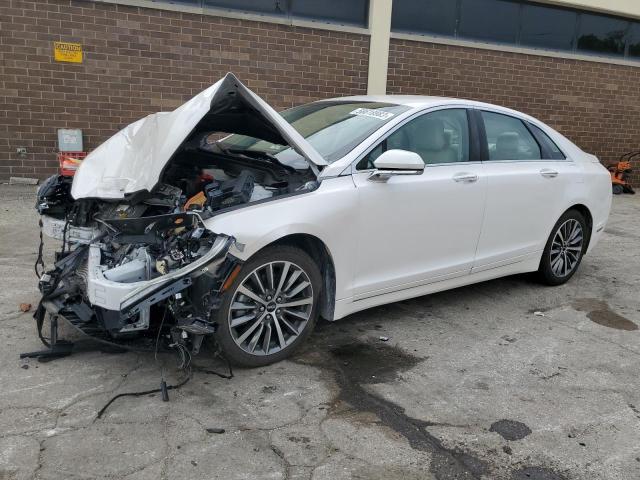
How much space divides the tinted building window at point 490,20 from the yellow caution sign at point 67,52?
24.1ft

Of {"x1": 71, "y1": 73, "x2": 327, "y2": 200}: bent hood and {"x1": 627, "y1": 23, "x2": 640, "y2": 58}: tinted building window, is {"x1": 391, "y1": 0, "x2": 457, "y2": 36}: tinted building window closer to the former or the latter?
{"x1": 627, "y1": 23, "x2": 640, "y2": 58}: tinted building window

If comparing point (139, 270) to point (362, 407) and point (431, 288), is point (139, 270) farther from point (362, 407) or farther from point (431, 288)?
point (431, 288)

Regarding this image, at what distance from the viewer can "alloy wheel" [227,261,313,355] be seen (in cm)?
353

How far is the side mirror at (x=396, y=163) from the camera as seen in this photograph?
382 cm

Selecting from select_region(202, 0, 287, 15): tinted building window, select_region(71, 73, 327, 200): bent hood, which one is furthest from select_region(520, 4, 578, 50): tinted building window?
select_region(71, 73, 327, 200): bent hood

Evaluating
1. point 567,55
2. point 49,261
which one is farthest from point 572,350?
point 567,55

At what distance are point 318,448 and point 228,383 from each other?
2.71 ft

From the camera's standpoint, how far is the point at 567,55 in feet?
42.9

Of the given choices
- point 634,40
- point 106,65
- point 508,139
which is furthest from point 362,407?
point 634,40

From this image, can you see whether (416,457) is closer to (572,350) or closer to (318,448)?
(318,448)

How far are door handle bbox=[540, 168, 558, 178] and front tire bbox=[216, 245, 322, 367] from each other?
2545mm

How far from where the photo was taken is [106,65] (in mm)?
9375

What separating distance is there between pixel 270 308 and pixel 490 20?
10.6 metres

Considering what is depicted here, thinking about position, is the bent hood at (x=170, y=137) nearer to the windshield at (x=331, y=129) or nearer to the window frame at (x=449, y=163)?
the windshield at (x=331, y=129)
